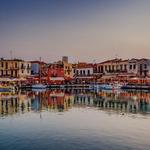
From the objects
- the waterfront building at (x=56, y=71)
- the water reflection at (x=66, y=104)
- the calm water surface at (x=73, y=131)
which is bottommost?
the calm water surface at (x=73, y=131)

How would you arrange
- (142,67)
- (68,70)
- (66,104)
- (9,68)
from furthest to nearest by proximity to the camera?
(68,70), (9,68), (142,67), (66,104)

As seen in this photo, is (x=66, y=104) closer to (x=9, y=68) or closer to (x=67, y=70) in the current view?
(x=9, y=68)

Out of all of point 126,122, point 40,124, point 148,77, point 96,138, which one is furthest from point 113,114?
point 148,77

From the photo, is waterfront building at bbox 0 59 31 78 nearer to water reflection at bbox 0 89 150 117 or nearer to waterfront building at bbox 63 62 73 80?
waterfront building at bbox 63 62 73 80

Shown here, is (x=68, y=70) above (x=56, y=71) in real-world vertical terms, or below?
above

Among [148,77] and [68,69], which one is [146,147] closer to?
[148,77]

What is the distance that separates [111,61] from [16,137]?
84.4m

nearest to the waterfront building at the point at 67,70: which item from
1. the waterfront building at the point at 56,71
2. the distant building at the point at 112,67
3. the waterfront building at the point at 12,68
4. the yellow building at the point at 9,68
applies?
the waterfront building at the point at 56,71

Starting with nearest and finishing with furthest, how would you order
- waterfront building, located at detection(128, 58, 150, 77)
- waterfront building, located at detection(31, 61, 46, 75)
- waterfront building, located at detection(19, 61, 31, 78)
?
waterfront building, located at detection(128, 58, 150, 77), waterfront building, located at detection(19, 61, 31, 78), waterfront building, located at detection(31, 61, 46, 75)

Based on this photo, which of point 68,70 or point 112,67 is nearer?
point 112,67

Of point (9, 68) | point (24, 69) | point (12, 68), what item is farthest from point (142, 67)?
point (9, 68)

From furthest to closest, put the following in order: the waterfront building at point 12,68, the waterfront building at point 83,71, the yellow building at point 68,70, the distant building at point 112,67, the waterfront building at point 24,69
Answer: the waterfront building at point 83,71
the yellow building at point 68,70
the distant building at point 112,67
the waterfront building at point 24,69
the waterfront building at point 12,68

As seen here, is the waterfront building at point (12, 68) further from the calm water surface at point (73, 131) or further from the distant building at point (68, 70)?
the calm water surface at point (73, 131)

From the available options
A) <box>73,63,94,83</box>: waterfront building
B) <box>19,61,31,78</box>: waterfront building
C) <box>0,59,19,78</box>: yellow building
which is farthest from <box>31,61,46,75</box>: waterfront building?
<box>73,63,94,83</box>: waterfront building
